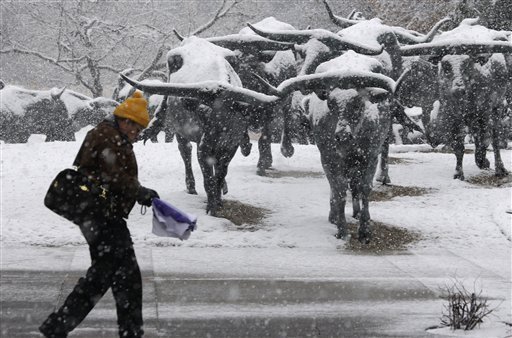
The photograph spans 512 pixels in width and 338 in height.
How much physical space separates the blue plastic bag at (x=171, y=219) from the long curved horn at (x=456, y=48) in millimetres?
10028

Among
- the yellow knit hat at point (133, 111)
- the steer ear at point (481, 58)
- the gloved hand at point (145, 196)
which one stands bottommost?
the gloved hand at point (145, 196)

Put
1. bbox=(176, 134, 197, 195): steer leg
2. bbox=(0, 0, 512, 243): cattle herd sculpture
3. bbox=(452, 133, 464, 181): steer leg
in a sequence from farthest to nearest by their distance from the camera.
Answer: bbox=(452, 133, 464, 181): steer leg, bbox=(176, 134, 197, 195): steer leg, bbox=(0, 0, 512, 243): cattle herd sculpture

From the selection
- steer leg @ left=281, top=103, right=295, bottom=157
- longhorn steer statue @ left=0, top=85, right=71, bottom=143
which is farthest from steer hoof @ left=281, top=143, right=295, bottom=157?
longhorn steer statue @ left=0, top=85, right=71, bottom=143

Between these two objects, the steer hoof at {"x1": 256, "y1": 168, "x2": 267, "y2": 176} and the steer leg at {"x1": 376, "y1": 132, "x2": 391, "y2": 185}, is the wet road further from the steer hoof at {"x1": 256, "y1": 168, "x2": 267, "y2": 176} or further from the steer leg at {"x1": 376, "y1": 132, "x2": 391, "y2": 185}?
the steer hoof at {"x1": 256, "y1": 168, "x2": 267, "y2": 176}

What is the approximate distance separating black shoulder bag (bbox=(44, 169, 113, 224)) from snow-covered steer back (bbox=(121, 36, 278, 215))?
19.0ft

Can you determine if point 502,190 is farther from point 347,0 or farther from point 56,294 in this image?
point 347,0

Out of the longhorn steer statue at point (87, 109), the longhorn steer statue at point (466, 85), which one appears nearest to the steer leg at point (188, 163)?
the longhorn steer statue at point (466, 85)

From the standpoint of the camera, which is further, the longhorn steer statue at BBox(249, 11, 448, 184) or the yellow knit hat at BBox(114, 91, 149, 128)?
the longhorn steer statue at BBox(249, 11, 448, 184)

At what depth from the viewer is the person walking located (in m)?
5.95

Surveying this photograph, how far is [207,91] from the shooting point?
12047mm

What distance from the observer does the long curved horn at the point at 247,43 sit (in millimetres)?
15141

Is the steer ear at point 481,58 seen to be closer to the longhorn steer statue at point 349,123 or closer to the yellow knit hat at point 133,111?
the longhorn steer statue at point 349,123

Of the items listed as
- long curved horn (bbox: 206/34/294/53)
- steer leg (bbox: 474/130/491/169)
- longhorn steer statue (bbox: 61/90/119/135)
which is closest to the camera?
long curved horn (bbox: 206/34/294/53)

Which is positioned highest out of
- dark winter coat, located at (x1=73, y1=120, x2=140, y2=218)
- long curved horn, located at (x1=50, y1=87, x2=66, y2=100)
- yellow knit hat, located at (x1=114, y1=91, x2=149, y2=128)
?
long curved horn, located at (x1=50, y1=87, x2=66, y2=100)
